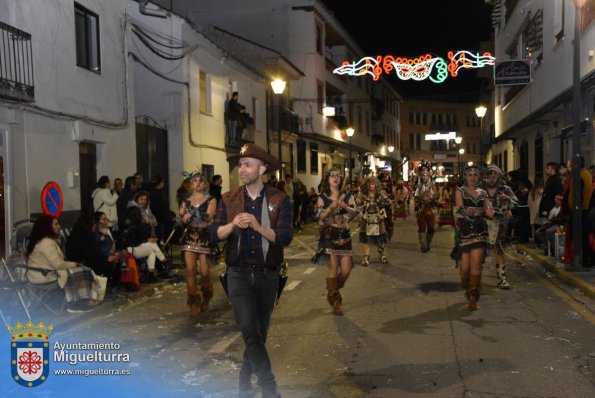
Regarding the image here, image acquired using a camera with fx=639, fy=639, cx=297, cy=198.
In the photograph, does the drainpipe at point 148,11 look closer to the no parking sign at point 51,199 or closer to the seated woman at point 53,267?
the no parking sign at point 51,199

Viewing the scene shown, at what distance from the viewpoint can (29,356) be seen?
4.88 meters

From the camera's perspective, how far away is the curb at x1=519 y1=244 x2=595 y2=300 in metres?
9.37

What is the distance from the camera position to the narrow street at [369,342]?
5262mm

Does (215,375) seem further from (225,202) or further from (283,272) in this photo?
(225,202)

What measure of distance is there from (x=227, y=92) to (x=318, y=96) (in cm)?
1152

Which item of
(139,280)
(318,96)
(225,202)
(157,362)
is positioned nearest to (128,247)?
(139,280)

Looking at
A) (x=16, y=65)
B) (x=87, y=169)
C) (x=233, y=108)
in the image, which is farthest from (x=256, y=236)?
(x=233, y=108)

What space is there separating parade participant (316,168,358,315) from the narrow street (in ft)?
1.35

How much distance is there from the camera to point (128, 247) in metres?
10.4

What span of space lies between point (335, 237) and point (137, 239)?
392 centimetres

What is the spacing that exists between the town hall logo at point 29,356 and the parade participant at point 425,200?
10.2 m

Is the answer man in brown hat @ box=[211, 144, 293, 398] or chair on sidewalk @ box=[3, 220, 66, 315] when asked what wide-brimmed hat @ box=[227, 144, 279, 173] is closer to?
man in brown hat @ box=[211, 144, 293, 398]

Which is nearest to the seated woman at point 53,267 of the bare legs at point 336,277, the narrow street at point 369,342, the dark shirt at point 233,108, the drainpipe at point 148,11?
the narrow street at point 369,342

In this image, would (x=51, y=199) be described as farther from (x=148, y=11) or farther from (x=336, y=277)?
(x=148, y=11)
